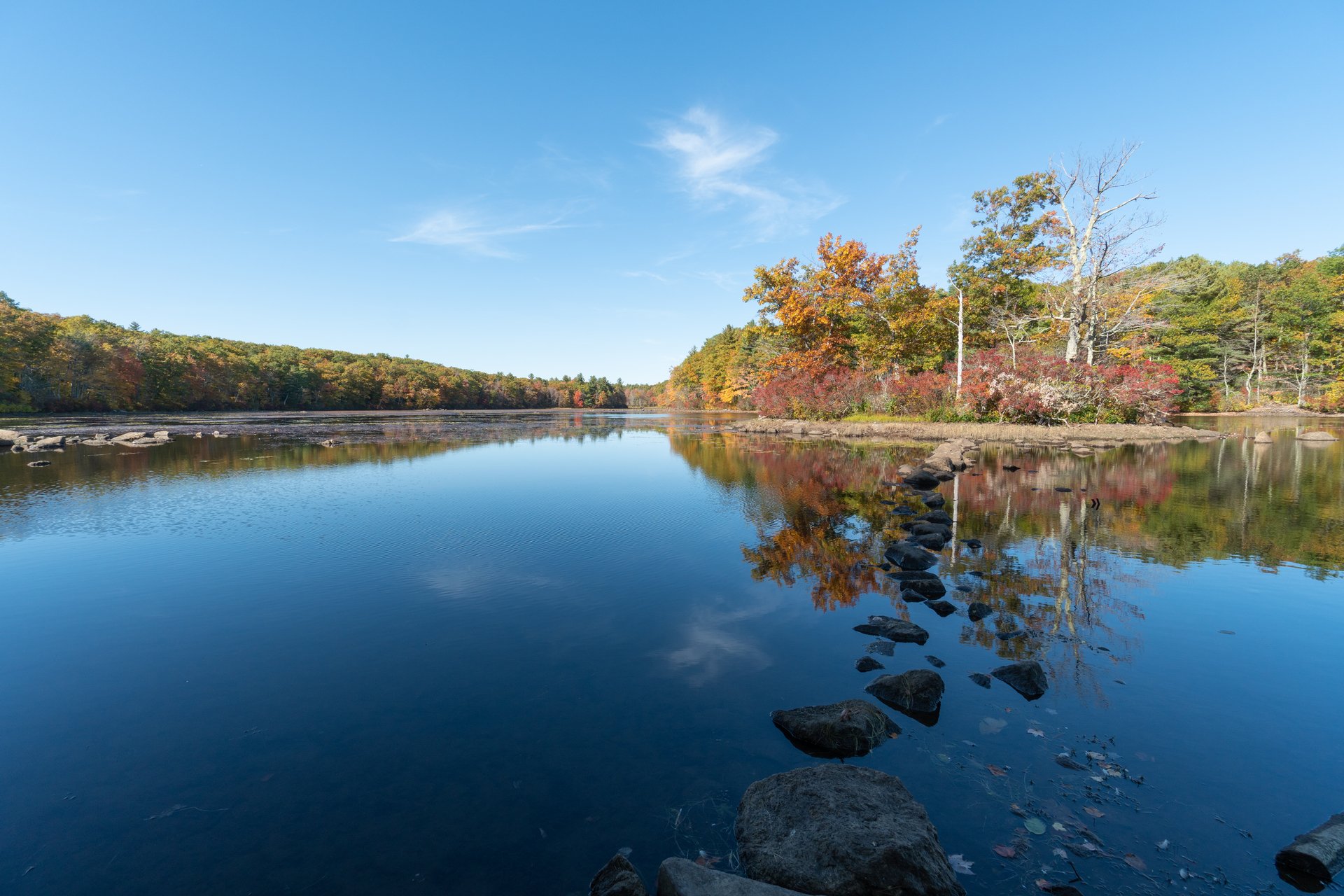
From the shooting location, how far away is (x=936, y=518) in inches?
480

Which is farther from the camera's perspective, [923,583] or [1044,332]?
[1044,332]

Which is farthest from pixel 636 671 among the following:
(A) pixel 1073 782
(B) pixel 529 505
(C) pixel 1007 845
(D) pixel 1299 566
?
(D) pixel 1299 566

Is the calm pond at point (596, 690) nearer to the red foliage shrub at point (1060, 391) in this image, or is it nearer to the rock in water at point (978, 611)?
the rock in water at point (978, 611)

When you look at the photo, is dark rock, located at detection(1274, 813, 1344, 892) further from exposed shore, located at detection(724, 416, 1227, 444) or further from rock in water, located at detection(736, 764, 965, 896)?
exposed shore, located at detection(724, 416, 1227, 444)

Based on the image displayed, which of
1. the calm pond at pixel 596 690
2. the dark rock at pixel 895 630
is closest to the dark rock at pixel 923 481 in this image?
the calm pond at pixel 596 690

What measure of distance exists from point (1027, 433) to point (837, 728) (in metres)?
29.7

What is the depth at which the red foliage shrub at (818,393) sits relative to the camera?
39.8 m

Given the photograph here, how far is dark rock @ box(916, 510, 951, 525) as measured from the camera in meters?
11.9

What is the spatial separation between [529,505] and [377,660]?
838cm

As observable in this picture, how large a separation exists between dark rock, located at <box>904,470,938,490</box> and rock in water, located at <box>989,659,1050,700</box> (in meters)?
11.4

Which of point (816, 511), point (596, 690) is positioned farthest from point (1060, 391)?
point (596, 690)

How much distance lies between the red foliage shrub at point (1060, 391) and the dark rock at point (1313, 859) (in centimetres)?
3074

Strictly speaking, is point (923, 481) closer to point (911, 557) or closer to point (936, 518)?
point (936, 518)

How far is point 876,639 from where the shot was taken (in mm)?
6680
